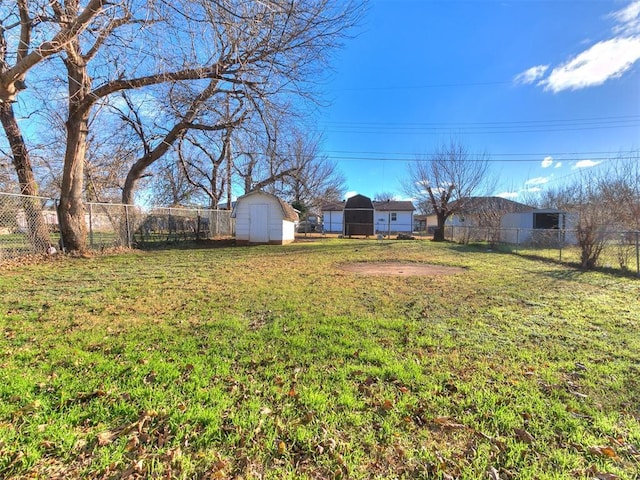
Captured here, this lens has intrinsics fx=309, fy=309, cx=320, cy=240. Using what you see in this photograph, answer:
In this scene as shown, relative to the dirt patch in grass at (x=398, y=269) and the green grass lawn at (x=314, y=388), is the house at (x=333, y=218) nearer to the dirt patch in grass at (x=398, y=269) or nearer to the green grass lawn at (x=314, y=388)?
the dirt patch in grass at (x=398, y=269)

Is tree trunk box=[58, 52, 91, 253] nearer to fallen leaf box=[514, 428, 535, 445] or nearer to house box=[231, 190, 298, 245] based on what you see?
house box=[231, 190, 298, 245]

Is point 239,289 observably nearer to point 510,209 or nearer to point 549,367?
point 549,367

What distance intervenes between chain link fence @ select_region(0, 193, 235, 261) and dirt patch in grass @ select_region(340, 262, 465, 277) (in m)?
9.31

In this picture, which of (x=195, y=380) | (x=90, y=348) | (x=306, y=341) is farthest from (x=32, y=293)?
(x=306, y=341)

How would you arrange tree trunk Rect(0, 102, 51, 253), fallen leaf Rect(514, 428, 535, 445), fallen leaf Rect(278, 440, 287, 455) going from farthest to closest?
tree trunk Rect(0, 102, 51, 253) < fallen leaf Rect(514, 428, 535, 445) < fallen leaf Rect(278, 440, 287, 455)

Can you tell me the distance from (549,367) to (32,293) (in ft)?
25.1

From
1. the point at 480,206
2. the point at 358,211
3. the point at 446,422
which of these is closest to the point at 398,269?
the point at 446,422

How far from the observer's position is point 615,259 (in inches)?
378

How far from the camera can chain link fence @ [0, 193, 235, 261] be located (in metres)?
8.59

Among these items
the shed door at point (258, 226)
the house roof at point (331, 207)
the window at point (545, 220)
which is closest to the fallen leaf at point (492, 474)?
the shed door at point (258, 226)

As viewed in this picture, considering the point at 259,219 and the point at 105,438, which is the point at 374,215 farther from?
the point at 105,438

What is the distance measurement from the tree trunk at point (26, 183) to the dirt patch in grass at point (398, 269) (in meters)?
9.30

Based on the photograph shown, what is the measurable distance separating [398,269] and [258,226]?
10613 mm

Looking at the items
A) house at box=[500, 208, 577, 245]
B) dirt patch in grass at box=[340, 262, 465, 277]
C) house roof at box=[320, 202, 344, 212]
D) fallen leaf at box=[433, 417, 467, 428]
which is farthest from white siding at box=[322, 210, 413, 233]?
fallen leaf at box=[433, 417, 467, 428]
